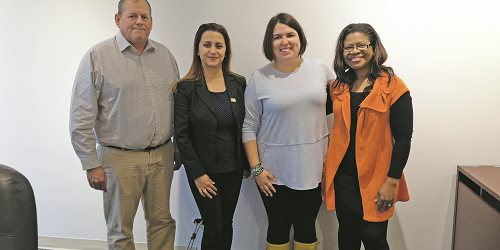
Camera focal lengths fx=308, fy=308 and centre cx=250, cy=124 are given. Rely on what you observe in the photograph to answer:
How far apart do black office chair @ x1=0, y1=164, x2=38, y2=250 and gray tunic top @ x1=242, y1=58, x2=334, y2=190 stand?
1019mm

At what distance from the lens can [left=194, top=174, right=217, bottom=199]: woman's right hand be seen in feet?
5.41

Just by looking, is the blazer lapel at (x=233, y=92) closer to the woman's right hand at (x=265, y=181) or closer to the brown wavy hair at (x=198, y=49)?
the brown wavy hair at (x=198, y=49)

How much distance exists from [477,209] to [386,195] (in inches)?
29.1

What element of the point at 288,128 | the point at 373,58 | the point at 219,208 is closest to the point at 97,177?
the point at 219,208

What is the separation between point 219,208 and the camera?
1.72 meters

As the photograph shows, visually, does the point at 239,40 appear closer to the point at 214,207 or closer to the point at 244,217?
the point at 214,207

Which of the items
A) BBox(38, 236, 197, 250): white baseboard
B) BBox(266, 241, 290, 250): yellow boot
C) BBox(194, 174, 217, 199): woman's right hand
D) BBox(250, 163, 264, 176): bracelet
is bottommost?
BBox(38, 236, 197, 250): white baseboard

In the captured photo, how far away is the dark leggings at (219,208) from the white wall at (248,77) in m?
0.51

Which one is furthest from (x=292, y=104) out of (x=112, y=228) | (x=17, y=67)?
(x=17, y=67)

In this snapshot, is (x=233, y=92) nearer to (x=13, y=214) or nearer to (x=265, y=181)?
(x=265, y=181)

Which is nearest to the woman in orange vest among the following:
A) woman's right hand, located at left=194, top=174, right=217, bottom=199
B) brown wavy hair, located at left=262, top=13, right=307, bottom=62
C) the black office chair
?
brown wavy hair, located at left=262, top=13, right=307, bottom=62

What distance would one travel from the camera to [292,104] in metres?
1.60

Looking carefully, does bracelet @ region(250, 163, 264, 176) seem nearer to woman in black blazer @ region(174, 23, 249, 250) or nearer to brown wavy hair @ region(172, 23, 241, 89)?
woman in black blazer @ region(174, 23, 249, 250)

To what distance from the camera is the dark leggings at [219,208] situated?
1699mm
